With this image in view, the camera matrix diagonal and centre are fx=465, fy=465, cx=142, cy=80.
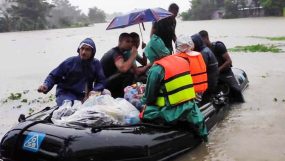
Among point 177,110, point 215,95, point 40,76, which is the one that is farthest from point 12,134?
point 40,76

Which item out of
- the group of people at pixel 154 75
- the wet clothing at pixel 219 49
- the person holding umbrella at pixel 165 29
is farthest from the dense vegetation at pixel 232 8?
the group of people at pixel 154 75

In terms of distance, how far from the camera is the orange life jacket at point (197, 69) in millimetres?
6113

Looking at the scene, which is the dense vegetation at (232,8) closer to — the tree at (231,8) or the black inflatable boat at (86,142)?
the tree at (231,8)

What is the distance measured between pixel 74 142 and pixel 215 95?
331cm

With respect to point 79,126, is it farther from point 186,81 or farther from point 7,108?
point 7,108

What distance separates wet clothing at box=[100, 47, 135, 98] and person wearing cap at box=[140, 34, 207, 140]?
1112 millimetres

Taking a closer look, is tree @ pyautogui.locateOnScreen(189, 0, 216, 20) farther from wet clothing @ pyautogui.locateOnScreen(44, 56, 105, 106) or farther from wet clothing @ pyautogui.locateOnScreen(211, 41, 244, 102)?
wet clothing @ pyautogui.locateOnScreen(44, 56, 105, 106)

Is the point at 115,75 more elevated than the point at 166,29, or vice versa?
the point at 166,29

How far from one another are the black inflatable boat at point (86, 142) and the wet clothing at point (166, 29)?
7.00 ft

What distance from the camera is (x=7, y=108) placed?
9.62 metres

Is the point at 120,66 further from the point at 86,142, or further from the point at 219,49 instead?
the point at 219,49

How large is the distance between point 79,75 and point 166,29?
5.80 feet

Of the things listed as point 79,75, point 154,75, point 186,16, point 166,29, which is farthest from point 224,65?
point 186,16

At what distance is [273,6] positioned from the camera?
62906mm
